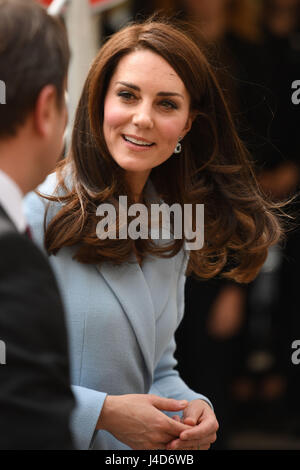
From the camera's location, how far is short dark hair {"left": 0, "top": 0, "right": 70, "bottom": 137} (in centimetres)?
116

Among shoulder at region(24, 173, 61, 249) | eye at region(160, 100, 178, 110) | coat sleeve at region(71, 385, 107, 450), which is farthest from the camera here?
eye at region(160, 100, 178, 110)

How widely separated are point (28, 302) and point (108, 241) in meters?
0.76

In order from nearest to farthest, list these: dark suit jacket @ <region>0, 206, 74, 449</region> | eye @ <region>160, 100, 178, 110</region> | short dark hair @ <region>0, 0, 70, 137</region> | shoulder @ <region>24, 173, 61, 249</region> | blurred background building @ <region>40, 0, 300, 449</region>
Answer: dark suit jacket @ <region>0, 206, 74, 449</region>
short dark hair @ <region>0, 0, 70, 137</region>
shoulder @ <region>24, 173, 61, 249</region>
eye @ <region>160, 100, 178, 110</region>
blurred background building @ <region>40, 0, 300, 449</region>

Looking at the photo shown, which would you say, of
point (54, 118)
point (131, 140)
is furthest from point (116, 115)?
point (54, 118)

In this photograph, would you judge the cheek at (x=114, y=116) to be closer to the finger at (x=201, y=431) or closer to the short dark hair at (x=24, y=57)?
the short dark hair at (x=24, y=57)

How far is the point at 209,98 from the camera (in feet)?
6.61

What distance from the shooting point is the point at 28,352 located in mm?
1061

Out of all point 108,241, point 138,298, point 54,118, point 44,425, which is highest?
point 54,118

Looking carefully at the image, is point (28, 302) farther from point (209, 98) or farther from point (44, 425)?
point (209, 98)

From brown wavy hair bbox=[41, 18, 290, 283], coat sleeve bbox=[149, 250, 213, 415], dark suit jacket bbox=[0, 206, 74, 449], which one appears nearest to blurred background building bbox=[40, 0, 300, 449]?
brown wavy hair bbox=[41, 18, 290, 283]

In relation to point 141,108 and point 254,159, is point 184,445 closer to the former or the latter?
point 141,108

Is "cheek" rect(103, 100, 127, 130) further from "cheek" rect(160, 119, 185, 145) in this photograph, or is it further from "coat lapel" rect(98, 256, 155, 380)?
"coat lapel" rect(98, 256, 155, 380)

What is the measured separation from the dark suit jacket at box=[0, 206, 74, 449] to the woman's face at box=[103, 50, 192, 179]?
0.80 metres

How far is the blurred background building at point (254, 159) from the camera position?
3213 mm
